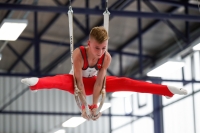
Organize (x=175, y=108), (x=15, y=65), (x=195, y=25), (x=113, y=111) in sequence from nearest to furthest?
(x=195, y=25) < (x=175, y=108) < (x=15, y=65) < (x=113, y=111)

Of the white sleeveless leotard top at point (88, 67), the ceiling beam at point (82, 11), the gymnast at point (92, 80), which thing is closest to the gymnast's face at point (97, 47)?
the gymnast at point (92, 80)

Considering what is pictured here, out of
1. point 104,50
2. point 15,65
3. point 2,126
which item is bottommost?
point 104,50

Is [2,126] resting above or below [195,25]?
below

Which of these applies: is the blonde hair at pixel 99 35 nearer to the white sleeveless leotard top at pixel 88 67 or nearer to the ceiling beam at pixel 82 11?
the white sleeveless leotard top at pixel 88 67

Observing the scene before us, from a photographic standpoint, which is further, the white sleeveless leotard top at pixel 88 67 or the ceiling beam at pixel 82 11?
the ceiling beam at pixel 82 11

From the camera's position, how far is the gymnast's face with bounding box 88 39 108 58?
6512 mm

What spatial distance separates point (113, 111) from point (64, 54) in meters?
3.80

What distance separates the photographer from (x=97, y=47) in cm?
655

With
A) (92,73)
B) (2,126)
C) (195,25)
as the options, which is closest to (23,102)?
(2,126)

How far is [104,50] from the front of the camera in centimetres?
664

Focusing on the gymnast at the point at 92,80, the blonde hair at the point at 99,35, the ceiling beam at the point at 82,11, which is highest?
the ceiling beam at the point at 82,11

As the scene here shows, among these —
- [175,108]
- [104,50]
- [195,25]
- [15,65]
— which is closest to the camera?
[104,50]

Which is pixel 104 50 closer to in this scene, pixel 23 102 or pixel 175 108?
pixel 175 108

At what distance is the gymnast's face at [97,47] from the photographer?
651 cm
